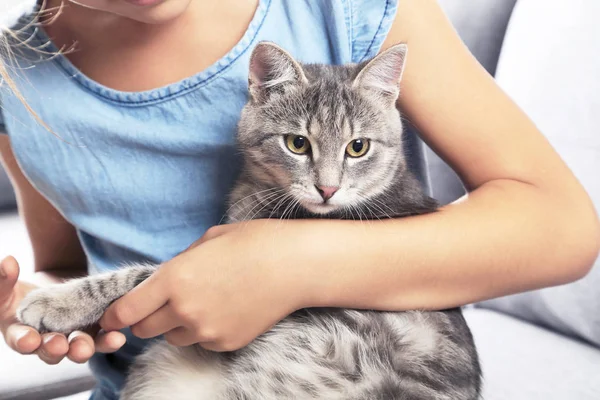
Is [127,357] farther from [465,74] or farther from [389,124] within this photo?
[465,74]

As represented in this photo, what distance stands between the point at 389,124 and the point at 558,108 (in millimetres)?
379

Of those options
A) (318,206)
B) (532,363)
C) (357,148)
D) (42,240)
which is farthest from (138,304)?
(532,363)

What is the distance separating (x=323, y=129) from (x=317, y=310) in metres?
0.25

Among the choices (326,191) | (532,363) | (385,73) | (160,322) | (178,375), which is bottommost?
(532,363)

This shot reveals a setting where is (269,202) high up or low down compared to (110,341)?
up

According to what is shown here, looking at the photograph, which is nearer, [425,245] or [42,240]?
[425,245]

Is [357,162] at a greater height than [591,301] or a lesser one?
greater

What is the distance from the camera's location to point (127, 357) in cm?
107

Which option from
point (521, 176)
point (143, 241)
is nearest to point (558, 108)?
point (521, 176)

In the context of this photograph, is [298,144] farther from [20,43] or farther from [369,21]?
[20,43]

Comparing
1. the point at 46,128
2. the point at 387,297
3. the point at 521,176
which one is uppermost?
the point at 46,128

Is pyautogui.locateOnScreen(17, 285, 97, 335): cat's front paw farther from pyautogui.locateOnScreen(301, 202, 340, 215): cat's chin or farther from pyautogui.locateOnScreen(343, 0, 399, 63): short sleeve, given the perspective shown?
pyautogui.locateOnScreen(343, 0, 399, 63): short sleeve

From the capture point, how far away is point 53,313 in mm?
792

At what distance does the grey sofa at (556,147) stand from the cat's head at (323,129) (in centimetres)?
23
